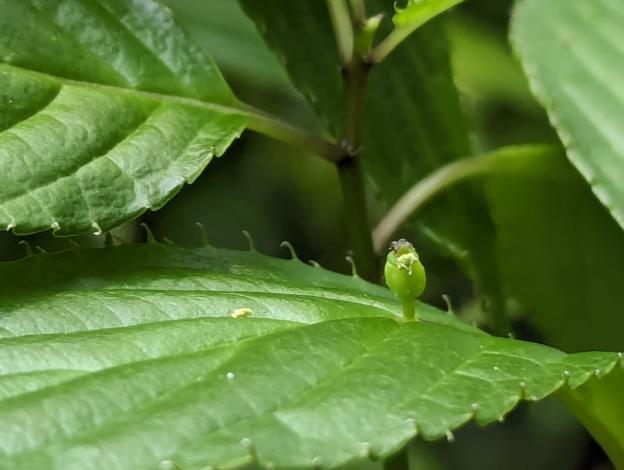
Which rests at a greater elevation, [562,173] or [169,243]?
[169,243]

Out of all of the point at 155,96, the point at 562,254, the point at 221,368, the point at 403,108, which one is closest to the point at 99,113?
the point at 155,96

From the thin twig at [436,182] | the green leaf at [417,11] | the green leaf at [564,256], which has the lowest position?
the green leaf at [564,256]

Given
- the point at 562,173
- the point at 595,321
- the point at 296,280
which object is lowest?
the point at 595,321

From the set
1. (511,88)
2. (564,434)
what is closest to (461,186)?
(511,88)

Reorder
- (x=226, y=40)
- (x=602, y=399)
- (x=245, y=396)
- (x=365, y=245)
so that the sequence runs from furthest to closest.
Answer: (x=226, y=40) < (x=365, y=245) < (x=602, y=399) < (x=245, y=396)

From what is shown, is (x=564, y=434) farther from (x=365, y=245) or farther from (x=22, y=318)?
(x=22, y=318)

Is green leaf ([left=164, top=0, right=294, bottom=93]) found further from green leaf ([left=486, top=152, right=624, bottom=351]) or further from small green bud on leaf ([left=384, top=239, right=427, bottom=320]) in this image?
small green bud on leaf ([left=384, top=239, right=427, bottom=320])

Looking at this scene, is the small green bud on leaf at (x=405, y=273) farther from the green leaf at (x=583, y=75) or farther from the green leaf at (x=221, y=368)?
the green leaf at (x=583, y=75)

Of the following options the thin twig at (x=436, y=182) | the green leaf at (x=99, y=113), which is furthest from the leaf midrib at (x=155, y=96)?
the thin twig at (x=436, y=182)
